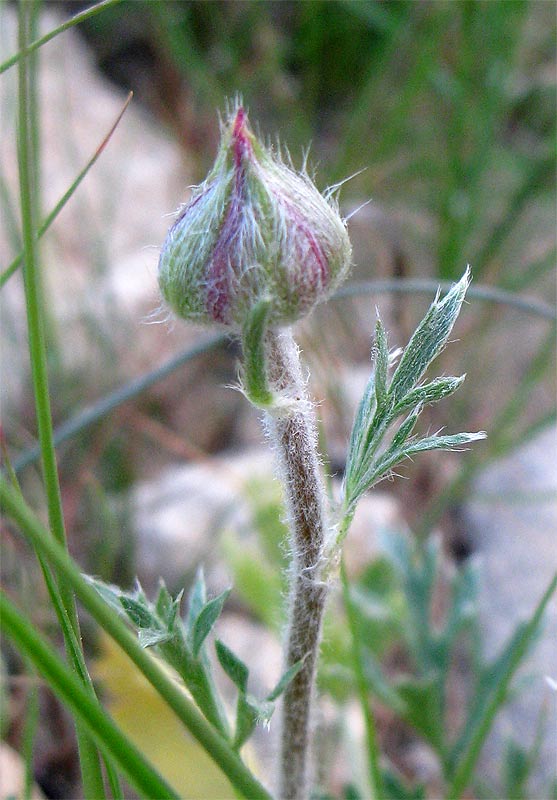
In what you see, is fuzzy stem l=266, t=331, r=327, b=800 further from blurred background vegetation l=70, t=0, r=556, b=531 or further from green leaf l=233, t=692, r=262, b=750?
blurred background vegetation l=70, t=0, r=556, b=531

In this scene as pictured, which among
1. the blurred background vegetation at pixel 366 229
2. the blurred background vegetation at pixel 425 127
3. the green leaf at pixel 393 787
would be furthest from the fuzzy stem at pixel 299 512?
the blurred background vegetation at pixel 425 127

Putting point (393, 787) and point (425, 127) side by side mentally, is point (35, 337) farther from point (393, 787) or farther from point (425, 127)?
point (425, 127)

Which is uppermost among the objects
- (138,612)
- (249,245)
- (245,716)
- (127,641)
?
(249,245)

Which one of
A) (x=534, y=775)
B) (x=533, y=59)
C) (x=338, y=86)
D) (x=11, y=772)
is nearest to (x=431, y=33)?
(x=533, y=59)

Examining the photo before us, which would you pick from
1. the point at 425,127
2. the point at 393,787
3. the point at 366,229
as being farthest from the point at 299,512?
the point at 425,127

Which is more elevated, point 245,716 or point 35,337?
point 35,337

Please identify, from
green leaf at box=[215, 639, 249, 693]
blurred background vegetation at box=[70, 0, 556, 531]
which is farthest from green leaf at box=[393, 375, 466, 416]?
blurred background vegetation at box=[70, 0, 556, 531]

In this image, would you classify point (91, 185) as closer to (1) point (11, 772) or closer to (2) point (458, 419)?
(2) point (458, 419)
